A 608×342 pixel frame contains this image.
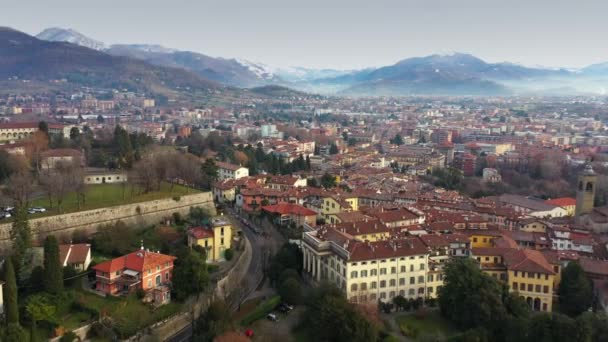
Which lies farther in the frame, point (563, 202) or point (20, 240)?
point (563, 202)

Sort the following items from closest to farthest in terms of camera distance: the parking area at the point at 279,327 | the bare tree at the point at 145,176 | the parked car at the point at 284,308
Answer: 1. the parking area at the point at 279,327
2. the parked car at the point at 284,308
3. the bare tree at the point at 145,176

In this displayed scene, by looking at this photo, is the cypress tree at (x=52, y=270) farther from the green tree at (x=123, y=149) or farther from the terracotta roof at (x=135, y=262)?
the green tree at (x=123, y=149)

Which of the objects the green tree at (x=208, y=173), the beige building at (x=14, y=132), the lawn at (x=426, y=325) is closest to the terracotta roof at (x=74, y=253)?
the lawn at (x=426, y=325)

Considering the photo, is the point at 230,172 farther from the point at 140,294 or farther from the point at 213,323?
the point at 213,323

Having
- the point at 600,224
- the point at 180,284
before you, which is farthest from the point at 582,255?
the point at 180,284

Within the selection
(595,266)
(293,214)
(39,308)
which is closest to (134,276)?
(39,308)

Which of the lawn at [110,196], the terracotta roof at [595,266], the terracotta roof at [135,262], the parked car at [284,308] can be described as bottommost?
the parked car at [284,308]
